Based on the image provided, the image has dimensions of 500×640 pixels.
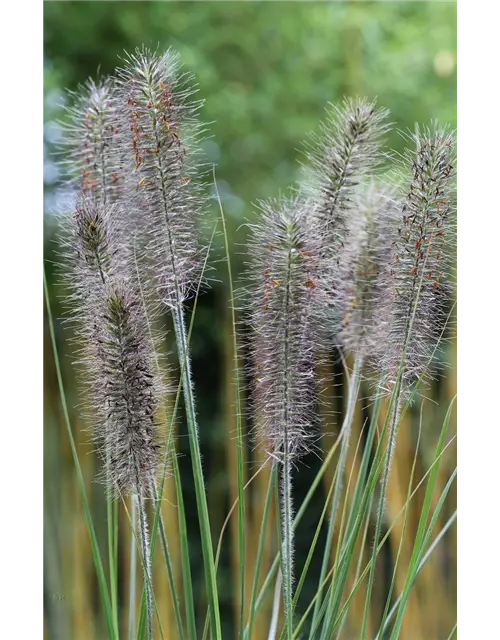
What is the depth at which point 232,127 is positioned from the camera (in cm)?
113

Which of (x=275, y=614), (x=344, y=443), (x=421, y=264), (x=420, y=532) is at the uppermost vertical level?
(x=421, y=264)

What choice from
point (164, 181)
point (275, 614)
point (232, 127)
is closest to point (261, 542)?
point (275, 614)

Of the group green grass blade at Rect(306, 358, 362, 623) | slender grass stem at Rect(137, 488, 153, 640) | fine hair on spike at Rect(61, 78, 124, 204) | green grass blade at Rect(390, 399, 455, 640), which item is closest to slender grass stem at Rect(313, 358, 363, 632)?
green grass blade at Rect(306, 358, 362, 623)

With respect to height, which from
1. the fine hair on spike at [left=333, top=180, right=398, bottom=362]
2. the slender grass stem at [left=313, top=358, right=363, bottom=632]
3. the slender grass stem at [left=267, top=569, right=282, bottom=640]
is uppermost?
the fine hair on spike at [left=333, top=180, right=398, bottom=362]

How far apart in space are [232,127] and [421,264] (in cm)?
37

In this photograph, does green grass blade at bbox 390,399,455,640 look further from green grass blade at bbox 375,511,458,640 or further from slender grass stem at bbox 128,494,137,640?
slender grass stem at bbox 128,494,137,640

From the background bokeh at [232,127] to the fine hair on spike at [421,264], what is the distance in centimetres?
5

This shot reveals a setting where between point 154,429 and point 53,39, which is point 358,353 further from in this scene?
point 53,39

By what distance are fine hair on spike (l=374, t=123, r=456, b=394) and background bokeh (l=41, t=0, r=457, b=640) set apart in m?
0.05

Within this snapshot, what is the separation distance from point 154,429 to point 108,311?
16cm

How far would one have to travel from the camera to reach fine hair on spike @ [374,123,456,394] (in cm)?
98

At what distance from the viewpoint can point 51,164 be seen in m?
1.07

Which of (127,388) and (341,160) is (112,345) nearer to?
(127,388)
